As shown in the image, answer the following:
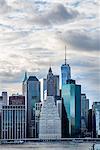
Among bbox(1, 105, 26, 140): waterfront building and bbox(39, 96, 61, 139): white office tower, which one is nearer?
bbox(39, 96, 61, 139): white office tower

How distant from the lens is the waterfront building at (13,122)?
260ft

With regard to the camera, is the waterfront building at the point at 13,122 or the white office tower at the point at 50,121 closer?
the white office tower at the point at 50,121

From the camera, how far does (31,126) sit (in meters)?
80.2

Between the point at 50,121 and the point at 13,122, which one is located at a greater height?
the point at 50,121

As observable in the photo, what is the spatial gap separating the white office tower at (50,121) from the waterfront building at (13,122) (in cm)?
268

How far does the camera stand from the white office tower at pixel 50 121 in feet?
255

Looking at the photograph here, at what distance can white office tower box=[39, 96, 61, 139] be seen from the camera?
255ft

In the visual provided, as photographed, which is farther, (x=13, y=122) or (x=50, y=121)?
(x=13, y=122)

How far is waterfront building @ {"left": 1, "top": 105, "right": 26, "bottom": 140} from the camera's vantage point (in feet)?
260

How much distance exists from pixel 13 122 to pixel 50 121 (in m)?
6.02

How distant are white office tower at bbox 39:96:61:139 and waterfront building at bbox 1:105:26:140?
2.68 m

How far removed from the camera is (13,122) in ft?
266

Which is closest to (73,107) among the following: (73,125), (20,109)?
(73,125)

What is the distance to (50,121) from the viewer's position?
77.9 meters
